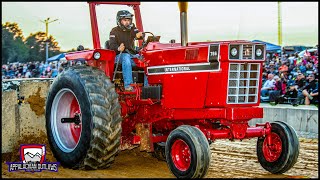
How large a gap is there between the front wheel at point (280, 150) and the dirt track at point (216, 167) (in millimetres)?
144

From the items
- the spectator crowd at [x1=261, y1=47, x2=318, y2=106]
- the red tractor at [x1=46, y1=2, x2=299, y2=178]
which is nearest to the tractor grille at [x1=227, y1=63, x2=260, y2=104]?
the red tractor at [x1=46, y1=2, x2=299, y2=178]

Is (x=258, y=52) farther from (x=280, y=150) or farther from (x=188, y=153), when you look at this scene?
(x=188, y=153)

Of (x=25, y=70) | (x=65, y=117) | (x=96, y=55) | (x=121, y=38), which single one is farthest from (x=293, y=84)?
(x=25, y=70)

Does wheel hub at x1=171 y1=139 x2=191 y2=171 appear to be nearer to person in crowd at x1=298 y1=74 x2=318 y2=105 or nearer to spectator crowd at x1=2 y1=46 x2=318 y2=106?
spectator crowd at x1=2 y1=46 x2=318 y2=106

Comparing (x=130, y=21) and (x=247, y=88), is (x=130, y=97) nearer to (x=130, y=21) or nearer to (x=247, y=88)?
(x=130, y=21)

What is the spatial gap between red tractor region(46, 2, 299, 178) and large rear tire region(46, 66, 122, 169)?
14mm

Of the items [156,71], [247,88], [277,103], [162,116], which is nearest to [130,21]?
[156,71]

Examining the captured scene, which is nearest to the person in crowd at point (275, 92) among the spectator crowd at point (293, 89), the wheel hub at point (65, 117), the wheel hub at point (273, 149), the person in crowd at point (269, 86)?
the spectator crowd at point (293, 89)

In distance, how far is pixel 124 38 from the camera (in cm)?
916

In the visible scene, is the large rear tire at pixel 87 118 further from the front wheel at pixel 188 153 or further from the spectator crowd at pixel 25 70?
the spectator crowd at pixel 25 70

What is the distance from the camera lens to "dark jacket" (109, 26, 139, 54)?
9031 millimetres

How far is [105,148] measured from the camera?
7918mm

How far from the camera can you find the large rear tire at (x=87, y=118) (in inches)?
312

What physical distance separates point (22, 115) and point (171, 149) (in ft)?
9.95
